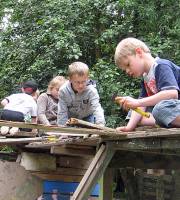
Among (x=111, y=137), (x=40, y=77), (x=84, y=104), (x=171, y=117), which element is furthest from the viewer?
(x=40, y=77)

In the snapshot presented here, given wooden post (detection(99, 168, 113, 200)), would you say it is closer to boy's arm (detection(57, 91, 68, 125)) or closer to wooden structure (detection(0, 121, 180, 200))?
wooden structure (detection(0, 121, 180, 200))

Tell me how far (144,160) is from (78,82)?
979mm

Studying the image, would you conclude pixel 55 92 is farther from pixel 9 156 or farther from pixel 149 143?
pixel 149 143

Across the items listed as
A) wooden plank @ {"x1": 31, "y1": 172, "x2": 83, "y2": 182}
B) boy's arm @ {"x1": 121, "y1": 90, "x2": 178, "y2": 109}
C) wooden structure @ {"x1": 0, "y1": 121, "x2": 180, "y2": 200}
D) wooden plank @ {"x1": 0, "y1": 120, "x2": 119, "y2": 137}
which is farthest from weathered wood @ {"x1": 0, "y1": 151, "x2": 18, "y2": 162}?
boy's arm @ {"x1": 121, "y1": 90, "x2": 178, "y2": 109}

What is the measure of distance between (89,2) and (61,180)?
5308mm

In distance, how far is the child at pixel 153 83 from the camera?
9.88ft

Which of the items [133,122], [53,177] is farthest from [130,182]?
[133,122]

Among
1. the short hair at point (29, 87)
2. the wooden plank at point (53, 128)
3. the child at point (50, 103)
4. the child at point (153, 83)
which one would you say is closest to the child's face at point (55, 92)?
the child at point (50, 103)

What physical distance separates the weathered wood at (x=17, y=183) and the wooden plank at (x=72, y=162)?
1.01ft

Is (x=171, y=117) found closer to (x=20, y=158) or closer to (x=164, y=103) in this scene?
(x=164, y=103)

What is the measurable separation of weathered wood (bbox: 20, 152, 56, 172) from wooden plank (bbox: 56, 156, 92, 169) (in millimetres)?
83

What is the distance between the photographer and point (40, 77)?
9641 millimetres

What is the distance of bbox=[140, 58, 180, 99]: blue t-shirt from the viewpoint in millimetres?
3277

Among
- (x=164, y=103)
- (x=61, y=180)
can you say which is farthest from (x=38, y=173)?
(x=164, y=103)
